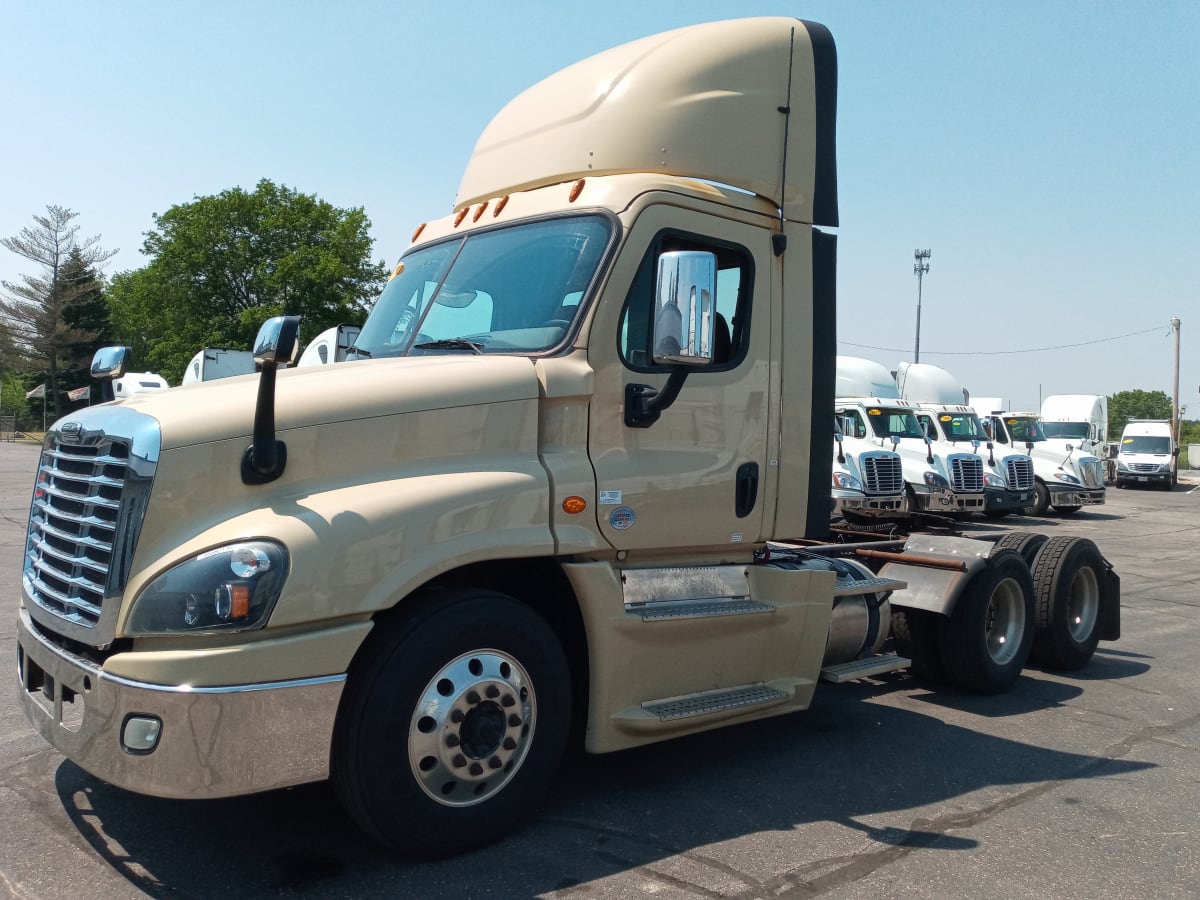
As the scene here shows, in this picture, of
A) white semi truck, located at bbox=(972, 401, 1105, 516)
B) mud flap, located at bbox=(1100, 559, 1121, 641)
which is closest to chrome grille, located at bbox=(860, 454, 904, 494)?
white semi truck, located at bbox=(972, 401, 1105, 516)

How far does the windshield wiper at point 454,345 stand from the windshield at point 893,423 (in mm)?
15639

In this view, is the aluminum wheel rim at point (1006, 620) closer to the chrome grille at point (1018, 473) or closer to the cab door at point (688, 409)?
the cab door at point (688, 409)

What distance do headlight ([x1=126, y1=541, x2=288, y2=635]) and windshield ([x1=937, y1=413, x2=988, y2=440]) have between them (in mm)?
19778

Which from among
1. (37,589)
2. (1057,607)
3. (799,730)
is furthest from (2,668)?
(1057,607)

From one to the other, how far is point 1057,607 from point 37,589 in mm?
6556

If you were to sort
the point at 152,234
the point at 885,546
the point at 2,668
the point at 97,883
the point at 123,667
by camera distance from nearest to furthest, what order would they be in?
the point at 123,667
the point at 97,883
the point at 2,668
the point at 885,546
the point at 152,234

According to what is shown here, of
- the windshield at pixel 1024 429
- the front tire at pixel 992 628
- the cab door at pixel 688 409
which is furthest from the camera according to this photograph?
the windshield at pixel 1024 429

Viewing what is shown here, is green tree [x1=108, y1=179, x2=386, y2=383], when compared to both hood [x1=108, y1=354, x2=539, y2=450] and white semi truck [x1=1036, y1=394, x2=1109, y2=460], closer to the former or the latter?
white semi truck [x1=1036, y1=394, x2=1109, y2=460]

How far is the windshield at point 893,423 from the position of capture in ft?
63.8

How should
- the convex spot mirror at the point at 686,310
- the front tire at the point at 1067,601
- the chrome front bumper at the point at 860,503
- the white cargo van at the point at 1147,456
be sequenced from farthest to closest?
the white cargo van at the point at 1147,456 → the chrome front bumper at the point at 860,503 → the front tire at the point at 1067,601 → the convex spot mirror at the point at 686,310

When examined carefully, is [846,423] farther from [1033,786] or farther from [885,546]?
[1033,786]

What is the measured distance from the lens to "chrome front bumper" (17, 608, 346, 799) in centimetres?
340

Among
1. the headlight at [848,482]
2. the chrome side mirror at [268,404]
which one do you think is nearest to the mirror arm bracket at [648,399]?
the chrome side mirror at [268,404]

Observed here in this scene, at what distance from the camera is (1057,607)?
7371 mm
